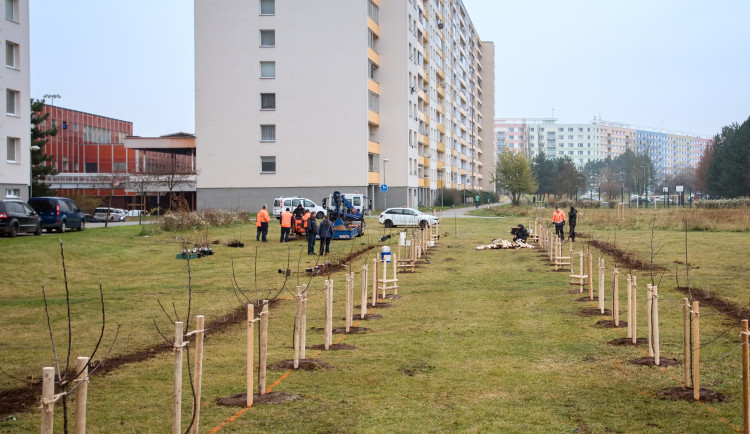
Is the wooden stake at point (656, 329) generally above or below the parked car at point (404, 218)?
below

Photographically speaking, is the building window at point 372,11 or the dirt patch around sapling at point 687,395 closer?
the dirt patch around sapling at point 687,395

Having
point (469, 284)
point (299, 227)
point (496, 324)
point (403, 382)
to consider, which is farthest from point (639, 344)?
point (299, 227)

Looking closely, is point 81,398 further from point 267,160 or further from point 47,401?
point 267,160

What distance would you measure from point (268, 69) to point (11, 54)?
25442mm

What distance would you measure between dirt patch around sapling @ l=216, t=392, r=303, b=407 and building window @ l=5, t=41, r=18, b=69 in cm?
4327

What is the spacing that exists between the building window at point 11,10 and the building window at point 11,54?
1598 millimetres

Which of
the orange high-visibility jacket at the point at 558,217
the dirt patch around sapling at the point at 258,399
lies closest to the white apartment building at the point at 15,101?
the orange high-visibility jacket at the point at 558,217

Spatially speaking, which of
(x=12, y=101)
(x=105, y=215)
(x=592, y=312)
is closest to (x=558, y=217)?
(x=592, y=312)

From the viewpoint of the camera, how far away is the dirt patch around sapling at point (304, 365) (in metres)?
11.2

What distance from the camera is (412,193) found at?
82125 millimetres

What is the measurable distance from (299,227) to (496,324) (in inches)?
932

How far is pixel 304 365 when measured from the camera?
1126 cm

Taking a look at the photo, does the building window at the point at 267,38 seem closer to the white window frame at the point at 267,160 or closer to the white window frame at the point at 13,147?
the white window frame at the point at 267,160

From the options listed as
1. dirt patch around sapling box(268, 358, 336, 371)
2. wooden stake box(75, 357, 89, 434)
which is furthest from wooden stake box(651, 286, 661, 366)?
wooden stake box(75, 357, 89, 434)
